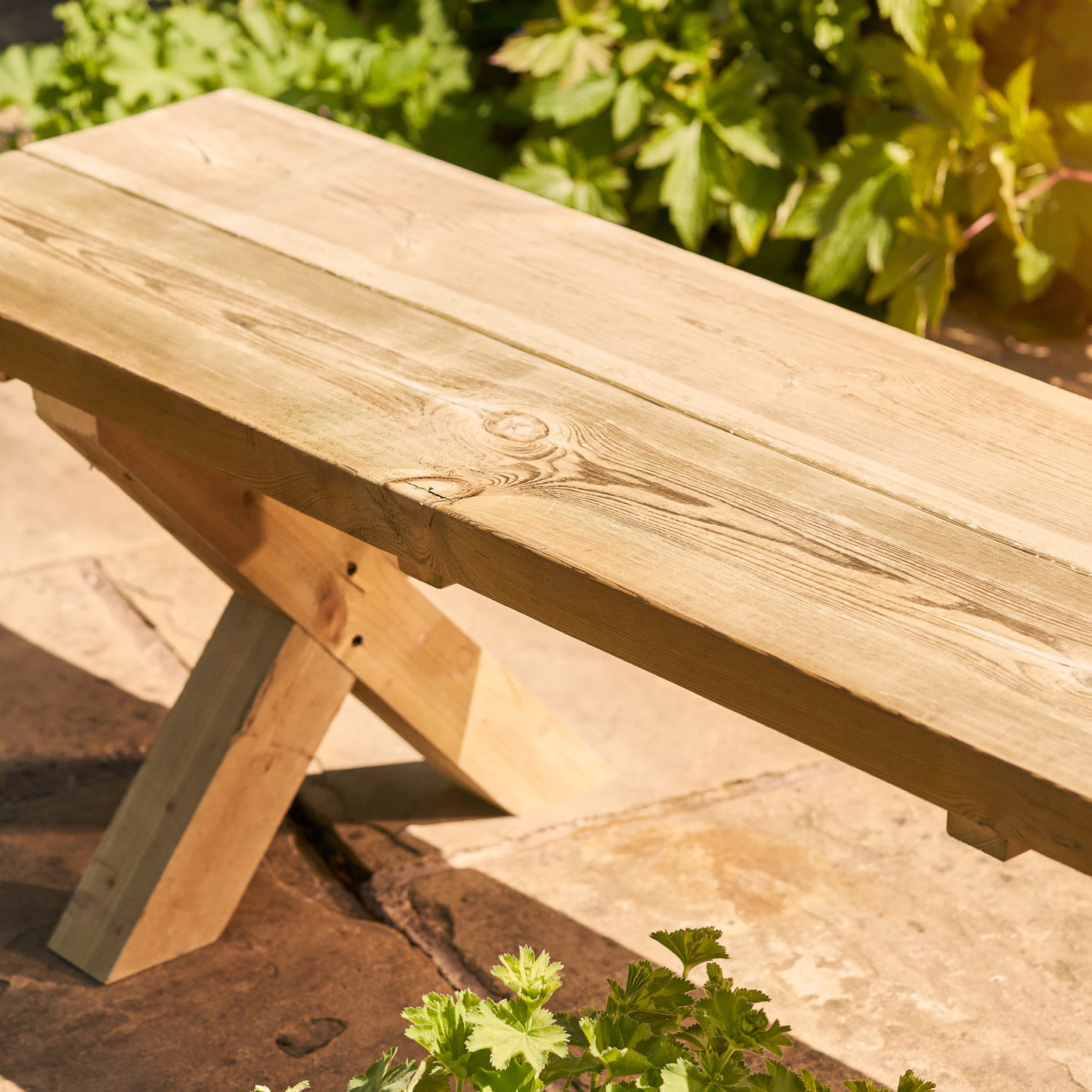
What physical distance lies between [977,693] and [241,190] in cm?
105

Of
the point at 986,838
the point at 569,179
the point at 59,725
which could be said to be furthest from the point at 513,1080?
the point at 569,179

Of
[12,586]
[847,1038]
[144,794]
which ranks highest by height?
[847,1038]

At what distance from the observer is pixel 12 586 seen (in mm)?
2285

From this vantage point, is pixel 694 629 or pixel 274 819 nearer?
pixel 694 629

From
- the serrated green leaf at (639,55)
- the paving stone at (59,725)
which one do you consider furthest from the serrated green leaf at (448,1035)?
the serrated green leaf at (639,55)

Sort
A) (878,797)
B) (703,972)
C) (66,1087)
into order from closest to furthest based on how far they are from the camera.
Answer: (66,1087) < (703,972) < (878,797)

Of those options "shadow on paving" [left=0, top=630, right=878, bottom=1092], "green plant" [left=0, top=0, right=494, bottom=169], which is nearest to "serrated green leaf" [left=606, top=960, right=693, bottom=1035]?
"shadow on paving" [left=0, top=630, right=878, bottom=1092]

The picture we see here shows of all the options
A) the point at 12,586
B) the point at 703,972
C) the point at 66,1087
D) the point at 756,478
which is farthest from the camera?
the point at 12,586

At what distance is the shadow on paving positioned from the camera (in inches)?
57.4

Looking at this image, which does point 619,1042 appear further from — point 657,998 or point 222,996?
point 222,996

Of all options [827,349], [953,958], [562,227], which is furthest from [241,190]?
[953,958]

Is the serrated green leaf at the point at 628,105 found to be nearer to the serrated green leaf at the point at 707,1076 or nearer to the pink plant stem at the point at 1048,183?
the pink plant stem at the point at 1048,183

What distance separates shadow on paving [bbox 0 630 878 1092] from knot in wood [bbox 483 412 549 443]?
748 millimetres

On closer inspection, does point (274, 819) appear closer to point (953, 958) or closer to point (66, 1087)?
point (66, 1087)
